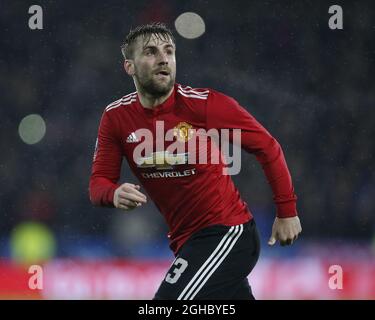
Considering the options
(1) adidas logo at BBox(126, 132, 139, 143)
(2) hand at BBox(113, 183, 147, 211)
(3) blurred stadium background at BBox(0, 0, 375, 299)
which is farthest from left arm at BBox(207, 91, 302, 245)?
(3) blurred stadium background at BBox(0, 0, 375, 299)

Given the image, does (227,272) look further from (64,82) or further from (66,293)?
(64,82)

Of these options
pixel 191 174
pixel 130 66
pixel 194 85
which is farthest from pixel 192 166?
pixel 194 85

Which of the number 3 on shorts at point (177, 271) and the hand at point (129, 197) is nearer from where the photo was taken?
the hand at point (129, 197)

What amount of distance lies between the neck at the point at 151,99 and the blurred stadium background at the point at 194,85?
2870 millimetres

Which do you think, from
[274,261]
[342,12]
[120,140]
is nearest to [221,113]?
[120,140]

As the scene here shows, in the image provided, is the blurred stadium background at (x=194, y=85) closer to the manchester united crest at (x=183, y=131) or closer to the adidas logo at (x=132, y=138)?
the adidas logo at (x=132, y=138)

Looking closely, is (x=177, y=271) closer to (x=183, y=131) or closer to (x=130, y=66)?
(x=183, y=131)

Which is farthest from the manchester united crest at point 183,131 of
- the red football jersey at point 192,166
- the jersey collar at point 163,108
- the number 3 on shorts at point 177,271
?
the number 3 on shorts at point 177,271

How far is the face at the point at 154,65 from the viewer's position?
3.24m

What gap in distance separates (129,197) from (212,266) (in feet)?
1.71

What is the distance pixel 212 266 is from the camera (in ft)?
10.1

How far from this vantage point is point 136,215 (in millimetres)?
6426

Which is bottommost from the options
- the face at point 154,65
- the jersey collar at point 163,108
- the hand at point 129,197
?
the hand at point 129,197

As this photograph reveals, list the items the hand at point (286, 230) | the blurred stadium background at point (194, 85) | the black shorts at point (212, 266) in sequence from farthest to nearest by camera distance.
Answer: the blurred stadium background at point (194, 85), the hand at point (286, 230), the black shorts at point (212, 266)
